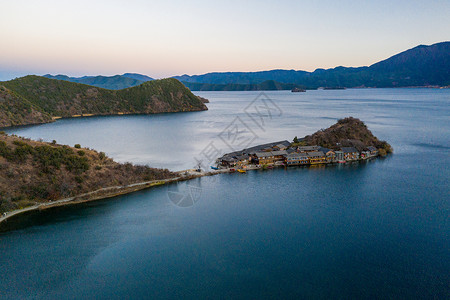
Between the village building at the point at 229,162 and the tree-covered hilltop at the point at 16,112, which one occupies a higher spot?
the tree-covered hilltop at the point at 16,112

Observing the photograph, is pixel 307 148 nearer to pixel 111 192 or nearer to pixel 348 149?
pixel 348 149

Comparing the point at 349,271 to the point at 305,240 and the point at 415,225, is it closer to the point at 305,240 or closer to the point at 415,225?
the point at 305,240

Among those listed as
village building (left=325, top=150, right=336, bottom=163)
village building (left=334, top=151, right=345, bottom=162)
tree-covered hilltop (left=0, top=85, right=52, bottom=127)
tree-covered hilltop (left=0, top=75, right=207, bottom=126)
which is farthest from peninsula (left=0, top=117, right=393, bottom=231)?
tree-covered hilltop (left=0, top=75, right=207, bottom=126)

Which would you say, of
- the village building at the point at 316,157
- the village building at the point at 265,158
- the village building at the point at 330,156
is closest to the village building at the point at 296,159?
the village building at the point at 316,157

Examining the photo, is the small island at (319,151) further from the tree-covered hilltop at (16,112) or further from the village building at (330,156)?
the tree-covered hilltop at (16,112)

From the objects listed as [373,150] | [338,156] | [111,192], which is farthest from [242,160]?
[373,150]
